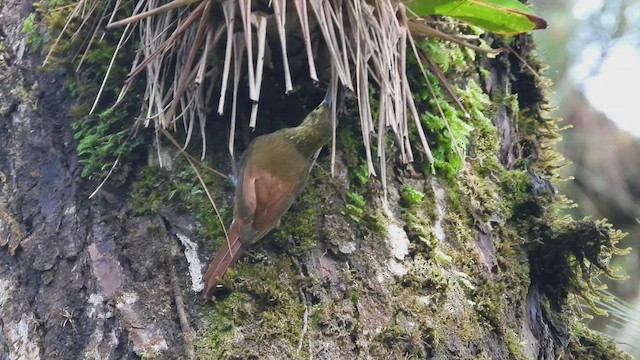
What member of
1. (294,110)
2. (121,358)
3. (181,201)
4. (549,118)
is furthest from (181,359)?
(549,118)

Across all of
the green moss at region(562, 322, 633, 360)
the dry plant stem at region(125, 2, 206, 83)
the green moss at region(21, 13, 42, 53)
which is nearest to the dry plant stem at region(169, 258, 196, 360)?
the dry plant stem at region(125, 2, 206, 83)

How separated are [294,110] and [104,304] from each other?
75cm

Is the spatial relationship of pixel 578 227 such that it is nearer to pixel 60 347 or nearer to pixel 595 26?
pixel 60 347

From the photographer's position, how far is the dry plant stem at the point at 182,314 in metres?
1.79

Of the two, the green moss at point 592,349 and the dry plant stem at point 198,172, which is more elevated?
the dry plant stem at point 198,172

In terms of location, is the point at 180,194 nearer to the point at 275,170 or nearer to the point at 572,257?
the point at 275,170

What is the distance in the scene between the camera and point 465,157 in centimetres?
236

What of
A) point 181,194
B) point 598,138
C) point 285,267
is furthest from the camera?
point 598,138

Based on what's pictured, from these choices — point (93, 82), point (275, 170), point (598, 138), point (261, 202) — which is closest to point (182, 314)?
point (261, 202)

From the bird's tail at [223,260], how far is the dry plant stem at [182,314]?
6cm

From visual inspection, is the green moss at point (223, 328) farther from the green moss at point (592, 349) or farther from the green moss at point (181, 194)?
the green moss at point (592, 349)

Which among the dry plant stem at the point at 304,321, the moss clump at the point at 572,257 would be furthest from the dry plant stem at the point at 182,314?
the moss clump at the point at 572,257

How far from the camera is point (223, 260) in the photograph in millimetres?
1892

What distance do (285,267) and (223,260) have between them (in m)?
0.16
